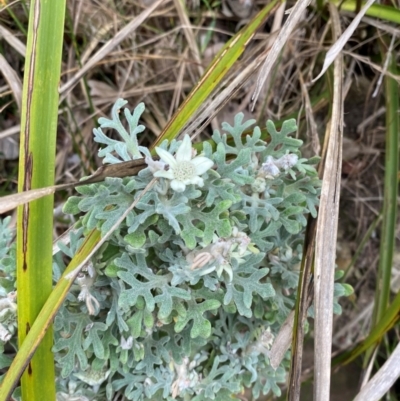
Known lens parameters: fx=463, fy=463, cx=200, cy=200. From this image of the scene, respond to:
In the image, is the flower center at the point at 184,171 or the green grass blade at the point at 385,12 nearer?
the flower center at the point at 184,171

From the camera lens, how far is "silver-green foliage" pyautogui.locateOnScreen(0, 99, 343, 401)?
88 cm

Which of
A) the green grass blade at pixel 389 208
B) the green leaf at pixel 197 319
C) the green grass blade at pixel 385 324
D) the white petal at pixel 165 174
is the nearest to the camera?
the white petal at pixel 165 174

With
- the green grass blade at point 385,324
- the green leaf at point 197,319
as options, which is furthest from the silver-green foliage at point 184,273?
the green grass blade at point 385,324

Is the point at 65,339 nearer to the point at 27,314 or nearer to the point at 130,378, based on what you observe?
the point at 27,314

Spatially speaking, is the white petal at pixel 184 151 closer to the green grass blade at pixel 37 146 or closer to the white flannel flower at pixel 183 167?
the white flannel flower at pixel 183 167

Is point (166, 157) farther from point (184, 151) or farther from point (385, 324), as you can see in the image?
point (385, 324)

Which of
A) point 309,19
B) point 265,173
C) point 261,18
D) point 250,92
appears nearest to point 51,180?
point 265,173

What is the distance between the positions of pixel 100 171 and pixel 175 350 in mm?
475

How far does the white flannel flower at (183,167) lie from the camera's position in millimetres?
802

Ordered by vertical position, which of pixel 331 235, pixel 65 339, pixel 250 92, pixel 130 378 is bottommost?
pixel 130 378

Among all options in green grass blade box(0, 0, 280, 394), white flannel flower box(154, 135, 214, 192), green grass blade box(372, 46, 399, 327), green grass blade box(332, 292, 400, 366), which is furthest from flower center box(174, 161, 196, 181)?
green grass blade box(372, 46, 399, 327)

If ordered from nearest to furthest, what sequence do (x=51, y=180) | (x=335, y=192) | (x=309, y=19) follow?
(x=51, y=180) < (x=335, y=192) < (x=309, y=19)

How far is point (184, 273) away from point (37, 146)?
Answer: 374mm

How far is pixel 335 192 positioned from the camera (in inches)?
40.1
